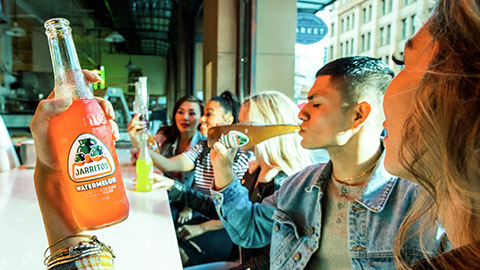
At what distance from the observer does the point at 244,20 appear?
4.17m

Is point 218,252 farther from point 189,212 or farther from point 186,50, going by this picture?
point 186,50

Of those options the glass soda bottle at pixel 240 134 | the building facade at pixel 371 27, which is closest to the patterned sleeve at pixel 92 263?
the glass soda bottle at pixel 240 134

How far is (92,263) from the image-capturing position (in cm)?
57

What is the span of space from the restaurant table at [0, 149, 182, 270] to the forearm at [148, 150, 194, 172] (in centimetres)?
85

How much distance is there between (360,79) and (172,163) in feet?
5.57

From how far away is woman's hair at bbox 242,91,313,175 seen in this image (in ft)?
5.70

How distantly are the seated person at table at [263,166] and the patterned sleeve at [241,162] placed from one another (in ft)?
0.87

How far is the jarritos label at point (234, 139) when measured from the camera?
1382 millimetres

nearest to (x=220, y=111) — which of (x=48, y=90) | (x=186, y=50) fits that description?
(x=48, y=90)

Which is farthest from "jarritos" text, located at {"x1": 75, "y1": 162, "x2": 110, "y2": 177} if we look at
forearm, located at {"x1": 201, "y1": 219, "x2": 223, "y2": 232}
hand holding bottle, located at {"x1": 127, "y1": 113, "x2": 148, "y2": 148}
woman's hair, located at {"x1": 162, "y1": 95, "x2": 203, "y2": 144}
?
woman's hair, located at {"x1": 162, "y1": 95, "x2": 203, "y2": 144}

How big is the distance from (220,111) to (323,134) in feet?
5.55

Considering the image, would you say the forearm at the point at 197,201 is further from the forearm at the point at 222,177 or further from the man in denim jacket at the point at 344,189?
the man in denim jacket at the point at 344,189

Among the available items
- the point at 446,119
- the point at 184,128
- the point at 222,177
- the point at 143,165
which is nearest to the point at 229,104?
the point at 184,128

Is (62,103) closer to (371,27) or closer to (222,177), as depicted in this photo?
(222,177)
